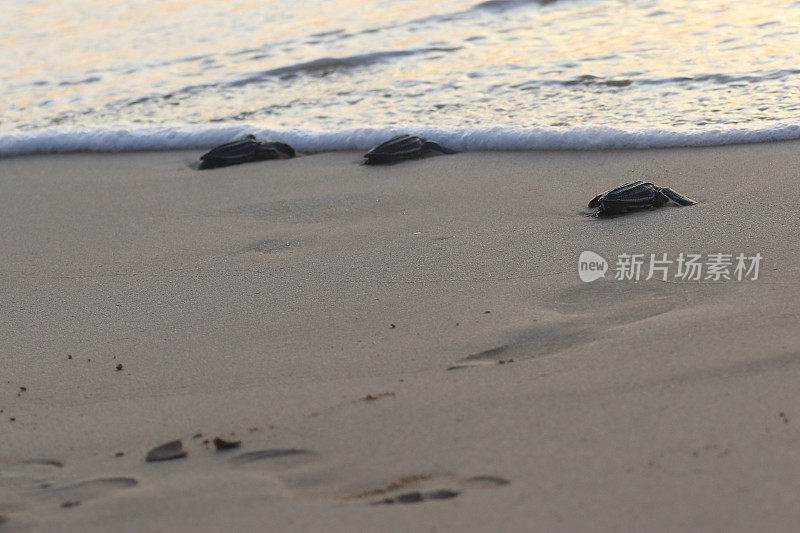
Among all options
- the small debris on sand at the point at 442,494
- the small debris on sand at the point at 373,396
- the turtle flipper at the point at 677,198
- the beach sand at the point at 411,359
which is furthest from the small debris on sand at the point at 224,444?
the turtle flipper at the point at 677,198

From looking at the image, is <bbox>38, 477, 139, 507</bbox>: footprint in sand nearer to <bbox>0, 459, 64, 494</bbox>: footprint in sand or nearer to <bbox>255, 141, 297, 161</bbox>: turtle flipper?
<bbox>0, 459, 64, 494</bbox>: footprint in sand

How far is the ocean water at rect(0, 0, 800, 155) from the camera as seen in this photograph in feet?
15.0

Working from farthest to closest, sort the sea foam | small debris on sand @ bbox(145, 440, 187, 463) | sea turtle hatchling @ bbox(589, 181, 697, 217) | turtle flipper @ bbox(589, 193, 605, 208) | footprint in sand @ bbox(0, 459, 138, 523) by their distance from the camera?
1. the sea foam
2. turtle flipper @ bbox(589, 193, 605, 208)
3. sea turtle hatchling @ bbox(589, 181, 697, 217)
4. small debris on sand @ bbox(145, 440, 187, 463)
5. footprint in sand @ bbox(0, 459, 138, 523)

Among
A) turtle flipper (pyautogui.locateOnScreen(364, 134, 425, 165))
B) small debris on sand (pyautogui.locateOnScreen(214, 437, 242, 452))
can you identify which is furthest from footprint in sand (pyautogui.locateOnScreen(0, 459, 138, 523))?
turtle flipper (pyautogui.locateOnScreen(364, 134, 425, 165))

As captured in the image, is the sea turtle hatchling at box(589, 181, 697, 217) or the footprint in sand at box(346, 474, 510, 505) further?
the sea turtle hatchling at box(589, 181, 697, 217)

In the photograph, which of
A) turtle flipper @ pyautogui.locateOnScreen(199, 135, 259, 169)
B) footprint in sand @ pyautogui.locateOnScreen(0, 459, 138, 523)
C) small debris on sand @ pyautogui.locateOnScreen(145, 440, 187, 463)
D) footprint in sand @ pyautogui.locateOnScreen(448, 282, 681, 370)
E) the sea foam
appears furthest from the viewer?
turtle flipper @ pyautogui.locateOnScreen(199, 135, 259, 169)

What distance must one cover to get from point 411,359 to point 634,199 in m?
1.36

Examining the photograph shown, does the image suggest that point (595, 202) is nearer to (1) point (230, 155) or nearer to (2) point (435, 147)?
(2) point (435, 147)

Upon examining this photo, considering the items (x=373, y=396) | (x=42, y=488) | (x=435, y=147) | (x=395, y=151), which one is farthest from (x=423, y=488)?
(x=435, y=147)

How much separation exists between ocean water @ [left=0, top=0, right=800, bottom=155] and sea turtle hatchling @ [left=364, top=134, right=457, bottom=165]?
0.23 m

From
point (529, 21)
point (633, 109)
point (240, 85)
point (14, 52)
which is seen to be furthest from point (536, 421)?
point (14, 52)

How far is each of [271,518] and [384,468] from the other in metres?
0.27

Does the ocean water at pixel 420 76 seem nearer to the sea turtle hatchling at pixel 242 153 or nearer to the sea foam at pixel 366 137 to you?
the sea foam at pixel 366 137

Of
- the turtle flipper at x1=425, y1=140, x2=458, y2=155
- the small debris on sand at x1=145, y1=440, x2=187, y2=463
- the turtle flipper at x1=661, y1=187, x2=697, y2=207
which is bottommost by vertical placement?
the small debris on sand at x1=145, y1=440, x2=187, y2=463
